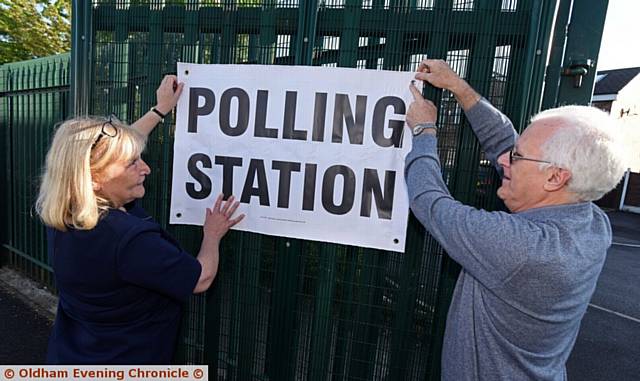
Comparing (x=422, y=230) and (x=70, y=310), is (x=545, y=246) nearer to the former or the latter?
(x=422, y=230)

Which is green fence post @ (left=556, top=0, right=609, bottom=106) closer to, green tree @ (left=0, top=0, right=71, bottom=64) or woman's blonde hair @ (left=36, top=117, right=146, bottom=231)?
woman's blonde hair @ (left=36, top=117, right=146, bottom=231)

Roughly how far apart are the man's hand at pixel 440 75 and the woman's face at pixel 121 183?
1175mm

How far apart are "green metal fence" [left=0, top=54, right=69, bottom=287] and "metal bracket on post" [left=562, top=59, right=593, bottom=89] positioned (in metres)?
3.87

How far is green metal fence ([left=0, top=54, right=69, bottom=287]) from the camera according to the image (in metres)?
3.89

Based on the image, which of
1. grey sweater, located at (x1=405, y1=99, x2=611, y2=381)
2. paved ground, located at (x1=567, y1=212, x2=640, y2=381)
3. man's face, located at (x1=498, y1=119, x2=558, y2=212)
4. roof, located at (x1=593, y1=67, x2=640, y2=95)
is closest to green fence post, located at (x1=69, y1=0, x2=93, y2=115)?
grey sweater, located at (x1=405, y1=99, x2=611, y2=381)

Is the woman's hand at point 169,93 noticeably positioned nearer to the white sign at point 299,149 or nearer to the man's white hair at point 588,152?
the white sign at point 299,149

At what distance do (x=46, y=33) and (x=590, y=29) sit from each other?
1108cm

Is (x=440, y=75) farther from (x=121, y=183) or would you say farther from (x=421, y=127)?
(x=121, y=183)

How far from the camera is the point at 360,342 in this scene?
198 cm

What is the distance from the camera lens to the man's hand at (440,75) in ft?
5.29

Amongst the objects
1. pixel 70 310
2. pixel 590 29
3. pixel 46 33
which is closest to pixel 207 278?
pixel 70 310

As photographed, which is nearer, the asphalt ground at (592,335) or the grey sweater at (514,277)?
the grey sweater at (514,277)

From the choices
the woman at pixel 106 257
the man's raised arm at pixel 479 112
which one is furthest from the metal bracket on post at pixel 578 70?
the woman at pixel 106 257

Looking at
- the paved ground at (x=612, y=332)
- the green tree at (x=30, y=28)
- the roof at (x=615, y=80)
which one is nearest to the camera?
the paved ground at (x=612, y=332)
